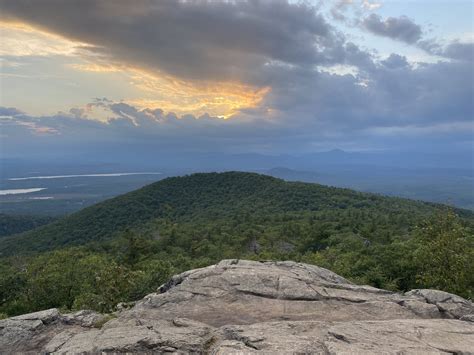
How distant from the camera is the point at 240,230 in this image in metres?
83.1

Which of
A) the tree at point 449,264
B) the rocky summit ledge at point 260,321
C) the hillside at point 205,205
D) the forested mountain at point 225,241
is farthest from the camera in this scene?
the hillside at point 205,205

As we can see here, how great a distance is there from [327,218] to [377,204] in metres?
36.1

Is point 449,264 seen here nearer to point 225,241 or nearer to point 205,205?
point 225,241

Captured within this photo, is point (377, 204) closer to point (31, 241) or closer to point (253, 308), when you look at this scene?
point (253, 308)

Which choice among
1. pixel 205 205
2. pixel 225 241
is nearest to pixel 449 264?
pixel 225 241

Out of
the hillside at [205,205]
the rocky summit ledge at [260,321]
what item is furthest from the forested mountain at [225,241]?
the rocky summit ledge at [260,321]

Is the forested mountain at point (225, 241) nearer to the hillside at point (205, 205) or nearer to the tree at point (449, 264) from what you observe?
the tree at point (449, 264)

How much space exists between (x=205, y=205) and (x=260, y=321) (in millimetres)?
122337

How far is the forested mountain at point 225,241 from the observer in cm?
3416

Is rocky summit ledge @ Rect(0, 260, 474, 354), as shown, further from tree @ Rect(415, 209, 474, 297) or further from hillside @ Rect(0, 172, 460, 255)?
hillside @ Rect(0, 172, 460, 255)

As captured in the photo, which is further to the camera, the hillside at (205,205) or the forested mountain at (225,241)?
the hillside at (205,205)

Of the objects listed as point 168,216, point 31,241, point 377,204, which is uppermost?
point 377,204

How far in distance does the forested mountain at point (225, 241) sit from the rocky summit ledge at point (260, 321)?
34.8 feet

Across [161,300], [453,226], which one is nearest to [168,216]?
[453,226]
